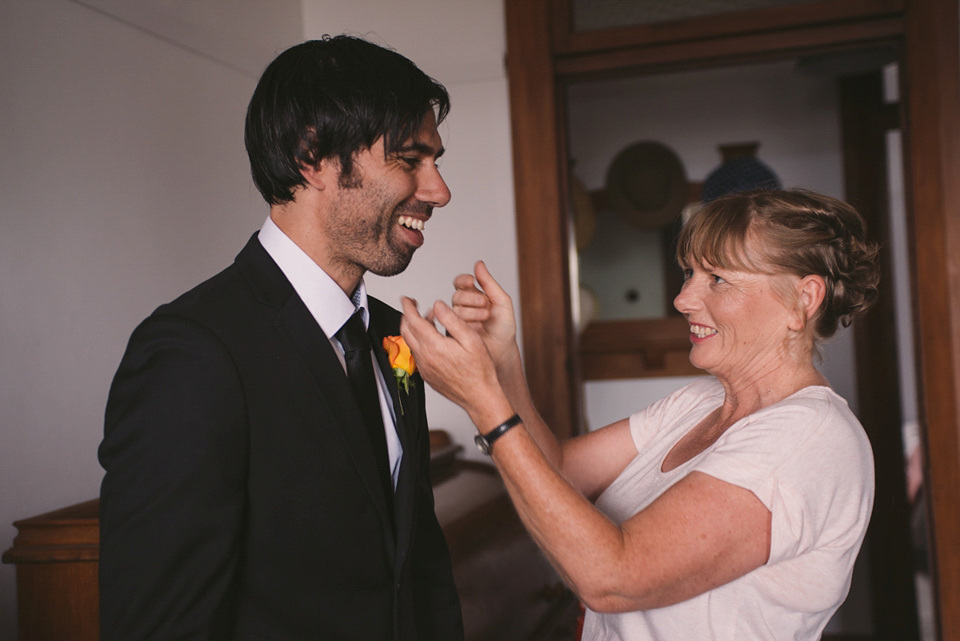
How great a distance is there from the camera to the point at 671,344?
5367 mm

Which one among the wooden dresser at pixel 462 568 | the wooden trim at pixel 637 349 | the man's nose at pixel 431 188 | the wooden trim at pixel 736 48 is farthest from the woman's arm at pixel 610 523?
the wooden trim at pixel 637 349

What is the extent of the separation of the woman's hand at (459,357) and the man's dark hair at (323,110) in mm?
277

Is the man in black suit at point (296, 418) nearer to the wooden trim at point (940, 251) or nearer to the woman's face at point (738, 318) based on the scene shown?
the woman's face at point (738, 318)

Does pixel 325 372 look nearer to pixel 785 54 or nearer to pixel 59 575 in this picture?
pixel 59 575

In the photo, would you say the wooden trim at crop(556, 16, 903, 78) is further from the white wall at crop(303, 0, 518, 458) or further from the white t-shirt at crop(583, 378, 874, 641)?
the white t-shirt at crop(583, 378, 874, 641)

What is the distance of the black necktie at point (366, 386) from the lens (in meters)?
1.29

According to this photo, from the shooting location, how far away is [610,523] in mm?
1291

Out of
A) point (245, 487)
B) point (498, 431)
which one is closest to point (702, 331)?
point (498, 431)

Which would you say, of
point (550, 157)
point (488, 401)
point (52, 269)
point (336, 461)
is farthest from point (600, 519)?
point (550, 157)

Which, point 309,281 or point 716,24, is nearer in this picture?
point 309,281

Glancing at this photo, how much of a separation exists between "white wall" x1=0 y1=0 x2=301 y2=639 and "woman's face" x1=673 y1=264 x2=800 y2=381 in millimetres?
1581

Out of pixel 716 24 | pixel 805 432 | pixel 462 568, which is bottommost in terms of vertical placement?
pixel 462 568

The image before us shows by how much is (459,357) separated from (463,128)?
7.02 ft

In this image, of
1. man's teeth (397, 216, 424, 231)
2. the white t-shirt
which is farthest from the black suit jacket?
the white t-shirt
